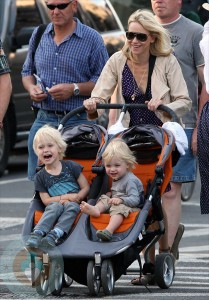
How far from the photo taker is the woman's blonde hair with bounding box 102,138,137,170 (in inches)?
372

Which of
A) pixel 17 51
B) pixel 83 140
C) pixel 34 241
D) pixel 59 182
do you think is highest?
pixel 83 140

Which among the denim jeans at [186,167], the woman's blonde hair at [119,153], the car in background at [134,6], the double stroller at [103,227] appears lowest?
the car in background at [134,6]

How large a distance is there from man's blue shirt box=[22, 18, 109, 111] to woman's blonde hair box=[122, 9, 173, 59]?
937mm

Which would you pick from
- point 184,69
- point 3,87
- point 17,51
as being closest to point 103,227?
point 3,87

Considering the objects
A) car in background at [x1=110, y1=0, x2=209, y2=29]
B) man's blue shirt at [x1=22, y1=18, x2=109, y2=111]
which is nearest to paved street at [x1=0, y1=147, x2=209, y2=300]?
man's blue shirt at [x1=22, y1=18, x2=109, y2=111]

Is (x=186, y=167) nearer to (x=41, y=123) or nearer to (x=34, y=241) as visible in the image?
(x=41, y=123)

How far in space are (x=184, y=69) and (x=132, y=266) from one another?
1.62 meters

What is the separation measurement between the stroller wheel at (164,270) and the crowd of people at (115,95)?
0.23 meters

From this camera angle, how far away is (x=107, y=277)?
910cm

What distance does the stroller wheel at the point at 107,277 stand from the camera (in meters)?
9.06

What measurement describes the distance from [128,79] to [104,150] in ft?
2.51

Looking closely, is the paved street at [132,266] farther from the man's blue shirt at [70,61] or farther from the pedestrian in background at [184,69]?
the man's blue shirt at [70,61]

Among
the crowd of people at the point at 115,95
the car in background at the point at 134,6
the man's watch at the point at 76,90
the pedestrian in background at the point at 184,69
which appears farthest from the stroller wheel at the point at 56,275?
the car in background at the point at 134,6

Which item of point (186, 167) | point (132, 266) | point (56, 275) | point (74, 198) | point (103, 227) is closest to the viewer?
point (56, 275)
